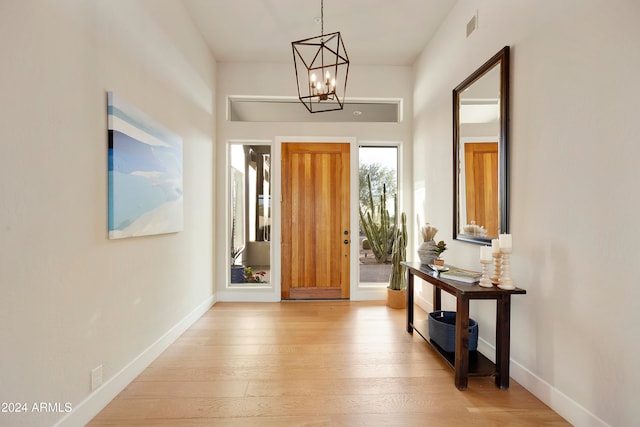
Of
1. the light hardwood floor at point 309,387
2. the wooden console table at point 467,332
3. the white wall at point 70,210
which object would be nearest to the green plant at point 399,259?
the light hardwood floor at point 309,387

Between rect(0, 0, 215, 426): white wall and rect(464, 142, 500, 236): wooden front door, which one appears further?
rect(464, 142, 500, 236): wooden front door

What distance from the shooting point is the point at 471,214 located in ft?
9.33

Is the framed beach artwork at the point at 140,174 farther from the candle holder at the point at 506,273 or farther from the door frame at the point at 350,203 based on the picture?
the candle holder at the point at 506,273

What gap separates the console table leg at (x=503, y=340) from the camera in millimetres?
2127

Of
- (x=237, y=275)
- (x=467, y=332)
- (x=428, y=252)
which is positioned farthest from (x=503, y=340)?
(x=237, y=275)

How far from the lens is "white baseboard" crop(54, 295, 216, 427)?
5.76 ft

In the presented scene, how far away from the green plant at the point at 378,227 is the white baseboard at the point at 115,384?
266cm

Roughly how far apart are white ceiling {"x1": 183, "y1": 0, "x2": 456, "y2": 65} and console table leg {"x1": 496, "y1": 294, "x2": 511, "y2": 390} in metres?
2.97

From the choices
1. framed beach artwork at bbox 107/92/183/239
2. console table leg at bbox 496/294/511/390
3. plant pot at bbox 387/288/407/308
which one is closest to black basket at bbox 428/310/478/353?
console table leg at bbox 496/294/511/390

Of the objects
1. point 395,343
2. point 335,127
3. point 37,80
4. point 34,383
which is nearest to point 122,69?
point 37,80

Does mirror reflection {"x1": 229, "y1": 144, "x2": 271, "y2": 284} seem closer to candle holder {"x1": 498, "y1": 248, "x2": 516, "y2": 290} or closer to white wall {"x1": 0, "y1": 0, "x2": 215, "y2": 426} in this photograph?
white wall {"x1": 0, "y1": 0, "x2": 215, "y2": 426}

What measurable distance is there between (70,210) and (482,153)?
9.80ft

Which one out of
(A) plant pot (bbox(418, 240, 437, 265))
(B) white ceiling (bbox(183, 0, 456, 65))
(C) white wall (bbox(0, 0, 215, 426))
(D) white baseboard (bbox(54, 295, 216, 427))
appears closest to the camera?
(C) white wall (bbox(0, 0, 215, 426))

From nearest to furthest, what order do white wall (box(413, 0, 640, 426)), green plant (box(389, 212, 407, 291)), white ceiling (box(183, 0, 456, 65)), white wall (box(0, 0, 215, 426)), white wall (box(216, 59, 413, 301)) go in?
white wall (box(0, 0, 215, 426))
white wall (box(413, 0, 640, 426))
white ceiling (box(183, 0, 456, 65))
green plant (box(389, 212, 407, 291))
white wall (box(216, 59, 413, 301))
